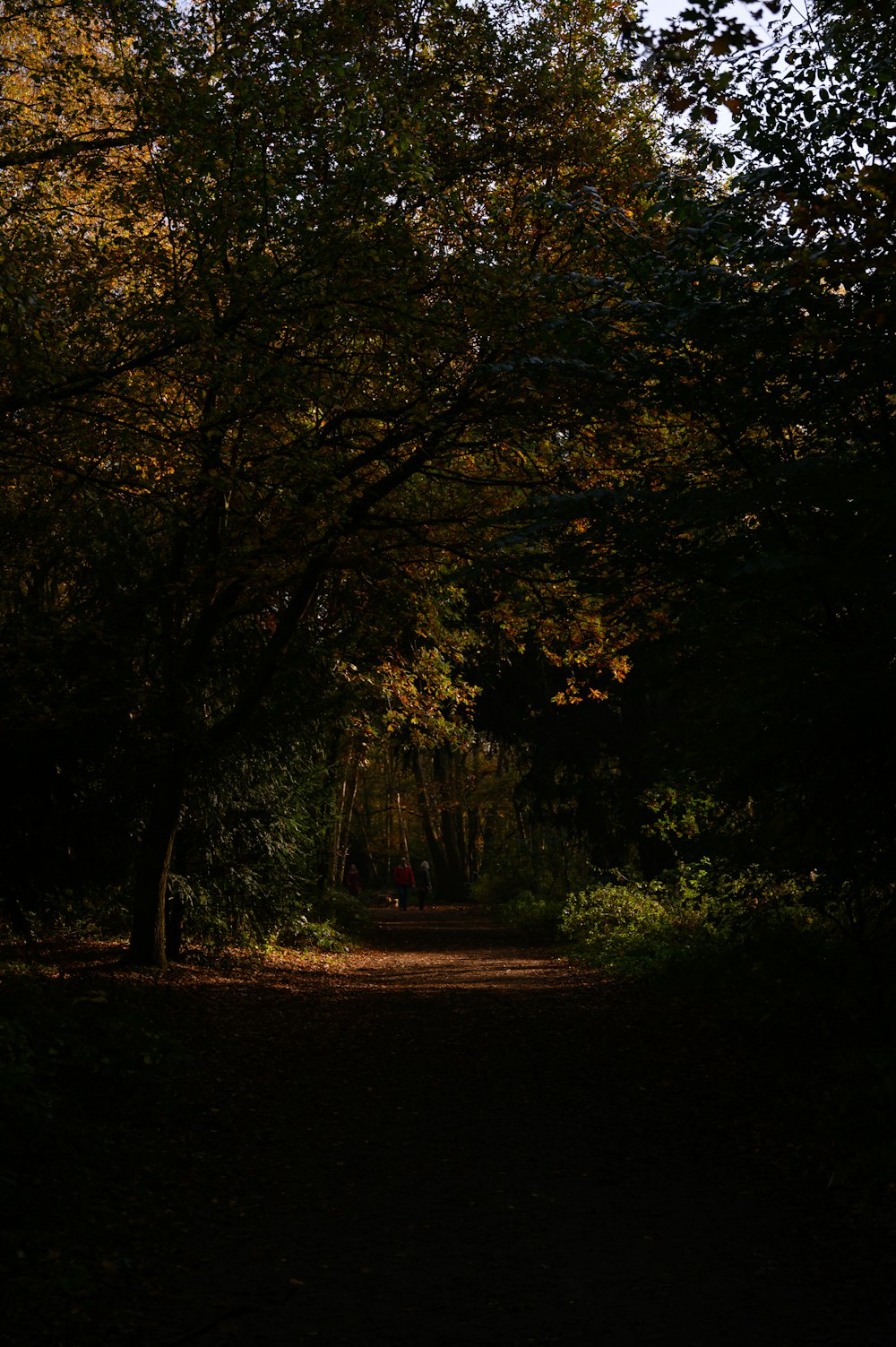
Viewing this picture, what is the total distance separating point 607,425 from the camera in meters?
12.3

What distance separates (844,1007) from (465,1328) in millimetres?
5147

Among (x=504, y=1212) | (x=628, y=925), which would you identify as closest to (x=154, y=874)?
(x=628, y=925)

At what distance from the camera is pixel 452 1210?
570cm

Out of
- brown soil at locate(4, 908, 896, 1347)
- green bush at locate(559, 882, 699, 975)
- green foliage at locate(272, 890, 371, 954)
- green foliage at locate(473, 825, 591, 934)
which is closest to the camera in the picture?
brown soil at locate(4, 908, 896, 1347)

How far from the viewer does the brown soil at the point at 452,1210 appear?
14.0 ft

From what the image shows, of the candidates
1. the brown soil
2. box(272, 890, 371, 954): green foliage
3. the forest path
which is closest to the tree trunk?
the brown soil

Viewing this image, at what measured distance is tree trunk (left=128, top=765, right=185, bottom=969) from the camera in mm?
13508

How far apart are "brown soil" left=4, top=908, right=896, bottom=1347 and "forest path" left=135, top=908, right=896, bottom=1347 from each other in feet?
0.06

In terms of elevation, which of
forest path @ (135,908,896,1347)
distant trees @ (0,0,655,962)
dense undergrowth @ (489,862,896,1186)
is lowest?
forest path @ (135,908,896,1347)

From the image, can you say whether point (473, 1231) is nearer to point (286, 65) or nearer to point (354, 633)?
point (286, 65)

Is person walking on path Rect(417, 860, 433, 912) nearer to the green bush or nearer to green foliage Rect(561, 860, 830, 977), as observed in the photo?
green foliage Rect(561, 860, 830, 977)

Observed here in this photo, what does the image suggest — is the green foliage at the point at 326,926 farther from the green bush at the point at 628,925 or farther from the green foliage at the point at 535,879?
the green bush at the point at 628,925

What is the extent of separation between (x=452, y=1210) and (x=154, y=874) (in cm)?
858

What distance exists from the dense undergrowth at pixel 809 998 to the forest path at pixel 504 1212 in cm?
44
